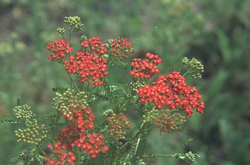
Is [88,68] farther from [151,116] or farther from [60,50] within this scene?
[151,116]

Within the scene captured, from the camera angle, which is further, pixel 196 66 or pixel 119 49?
pixel 196 66

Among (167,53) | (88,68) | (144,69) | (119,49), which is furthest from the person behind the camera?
(167,53)

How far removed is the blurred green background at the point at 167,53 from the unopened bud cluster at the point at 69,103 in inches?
159

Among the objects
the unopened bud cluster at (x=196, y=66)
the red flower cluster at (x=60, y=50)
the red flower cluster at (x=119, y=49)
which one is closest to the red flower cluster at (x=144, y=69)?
the red flower cluster at (x=119, y=49)

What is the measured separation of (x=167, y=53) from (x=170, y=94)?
4.43 m

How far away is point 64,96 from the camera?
11.2ft

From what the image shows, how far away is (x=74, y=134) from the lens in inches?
130

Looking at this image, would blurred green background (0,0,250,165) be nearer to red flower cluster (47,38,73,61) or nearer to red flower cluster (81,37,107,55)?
red flower cluster (81,37,107,55)

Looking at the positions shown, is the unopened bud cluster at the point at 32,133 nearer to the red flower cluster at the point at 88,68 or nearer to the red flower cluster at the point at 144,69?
the red flower cluster at the point at 88,68

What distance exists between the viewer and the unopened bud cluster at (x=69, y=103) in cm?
326

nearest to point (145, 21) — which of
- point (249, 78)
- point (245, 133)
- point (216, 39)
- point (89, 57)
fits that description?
point (216, 39)

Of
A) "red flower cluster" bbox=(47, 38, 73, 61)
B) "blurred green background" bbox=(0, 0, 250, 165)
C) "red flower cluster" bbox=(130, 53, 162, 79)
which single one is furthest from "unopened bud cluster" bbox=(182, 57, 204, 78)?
"blurred green background" bbox=(0, 0, 250, 165)

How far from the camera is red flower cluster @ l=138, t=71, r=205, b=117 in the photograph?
339 centimetres

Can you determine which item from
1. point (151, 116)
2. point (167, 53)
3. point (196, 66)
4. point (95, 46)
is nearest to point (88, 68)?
point (95, 46)
